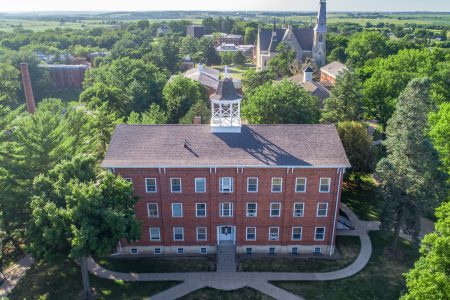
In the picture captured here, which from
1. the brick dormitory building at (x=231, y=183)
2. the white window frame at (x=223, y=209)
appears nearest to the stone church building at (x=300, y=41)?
the brick dormitory building at (x=231, y=183)

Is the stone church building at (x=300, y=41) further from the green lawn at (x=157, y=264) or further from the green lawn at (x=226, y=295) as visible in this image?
the green lawn at (x=226, y=295)

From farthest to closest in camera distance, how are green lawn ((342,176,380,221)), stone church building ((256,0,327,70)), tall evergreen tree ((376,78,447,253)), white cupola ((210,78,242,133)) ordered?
1. stone church building ((256,0,327,70))
2. green lawn ((342,176,380,221))
3. white cupola ((210,78,242,133))
4. tall evergreen tree ((376,78,447,253))

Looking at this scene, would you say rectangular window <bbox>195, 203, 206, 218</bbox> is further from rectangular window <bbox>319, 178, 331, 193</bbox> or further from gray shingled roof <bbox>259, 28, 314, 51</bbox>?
gray shingled roof <bbox>259, 28, 314, 51</bbox>

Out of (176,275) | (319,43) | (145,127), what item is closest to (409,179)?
(176,275)

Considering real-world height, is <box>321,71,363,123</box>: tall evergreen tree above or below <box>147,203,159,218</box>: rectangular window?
above

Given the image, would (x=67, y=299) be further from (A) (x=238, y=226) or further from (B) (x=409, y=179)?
(B) (x=409, y=179)

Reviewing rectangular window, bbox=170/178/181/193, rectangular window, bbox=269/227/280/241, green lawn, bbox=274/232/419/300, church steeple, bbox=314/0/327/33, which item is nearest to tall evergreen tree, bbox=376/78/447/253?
green lawn, bbox=274/232/419/300
